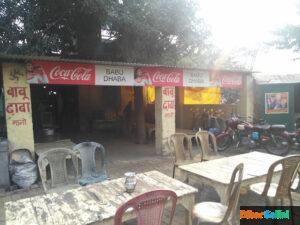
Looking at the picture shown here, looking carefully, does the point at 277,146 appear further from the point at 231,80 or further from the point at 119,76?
the point at 119,76

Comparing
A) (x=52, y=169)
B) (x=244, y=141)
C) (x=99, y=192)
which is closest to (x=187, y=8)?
(x=244, y=141)

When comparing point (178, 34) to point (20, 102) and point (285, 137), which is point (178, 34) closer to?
point (285, 137)

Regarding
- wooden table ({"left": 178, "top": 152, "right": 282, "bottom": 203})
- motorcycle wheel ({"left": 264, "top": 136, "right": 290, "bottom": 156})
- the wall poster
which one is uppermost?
the wall poster

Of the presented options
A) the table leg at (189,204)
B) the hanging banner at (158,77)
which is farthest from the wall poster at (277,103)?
the table leg at (189,204)

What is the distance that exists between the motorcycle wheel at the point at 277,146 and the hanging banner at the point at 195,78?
8.36 ft

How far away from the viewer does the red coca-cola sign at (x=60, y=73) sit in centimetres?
622

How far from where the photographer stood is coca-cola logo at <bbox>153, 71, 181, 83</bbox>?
316 inches

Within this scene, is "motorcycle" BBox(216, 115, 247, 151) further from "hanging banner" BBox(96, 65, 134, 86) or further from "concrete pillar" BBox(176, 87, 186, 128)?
"hanging banner" BBox(96, 65, 134, 86)

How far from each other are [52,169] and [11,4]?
301 inches

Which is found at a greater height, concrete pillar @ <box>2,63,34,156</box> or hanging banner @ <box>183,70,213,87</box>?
hanging banner @ <box>183,70,213,87</box>

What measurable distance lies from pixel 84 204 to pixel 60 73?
429cm

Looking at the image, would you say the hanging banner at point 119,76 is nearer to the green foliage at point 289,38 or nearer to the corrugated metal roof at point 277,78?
Answer: the corrugated metal roof at point 277,78

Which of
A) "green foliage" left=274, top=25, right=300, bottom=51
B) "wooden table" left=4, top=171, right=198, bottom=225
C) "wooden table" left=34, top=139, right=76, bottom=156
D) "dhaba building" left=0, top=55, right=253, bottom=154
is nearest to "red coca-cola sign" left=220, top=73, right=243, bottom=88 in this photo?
"dhaba building" left=0, top=55, right=253, bottom=154

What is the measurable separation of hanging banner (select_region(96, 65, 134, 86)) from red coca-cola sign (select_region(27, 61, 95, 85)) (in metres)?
0.18
